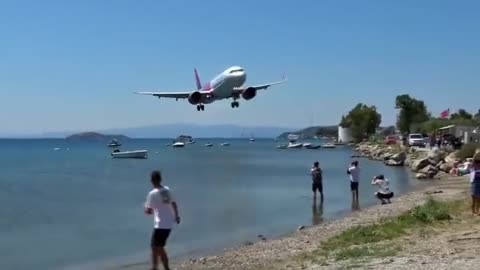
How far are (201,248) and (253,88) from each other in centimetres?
2970

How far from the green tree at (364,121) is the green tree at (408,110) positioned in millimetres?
26954

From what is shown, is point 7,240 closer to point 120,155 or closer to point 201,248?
point 201,248

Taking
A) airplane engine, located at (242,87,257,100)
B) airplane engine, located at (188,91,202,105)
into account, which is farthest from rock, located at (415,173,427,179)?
airplane engine, located at (188,91,202,105)

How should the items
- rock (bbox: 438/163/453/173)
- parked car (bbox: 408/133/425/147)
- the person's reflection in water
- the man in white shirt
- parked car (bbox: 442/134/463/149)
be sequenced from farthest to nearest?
parked car (bbox: 408/133/425/147) < parked car (bbox: 442/134/463/149) < rock (bbox: 438/163/453/173) < the person's reflection in water < the man in white shirt

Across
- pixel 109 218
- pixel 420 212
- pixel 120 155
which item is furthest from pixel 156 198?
pixel 120 155

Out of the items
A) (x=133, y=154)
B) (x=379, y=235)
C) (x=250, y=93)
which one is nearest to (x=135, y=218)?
(x=379, y=235)

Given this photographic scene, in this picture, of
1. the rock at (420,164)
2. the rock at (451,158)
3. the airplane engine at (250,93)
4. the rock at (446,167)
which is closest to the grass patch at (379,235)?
the rock at (446,167)

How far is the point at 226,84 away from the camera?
51.4 meters

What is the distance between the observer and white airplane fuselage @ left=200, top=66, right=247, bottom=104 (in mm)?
51156

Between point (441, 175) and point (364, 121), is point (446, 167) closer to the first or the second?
point (441, 175)

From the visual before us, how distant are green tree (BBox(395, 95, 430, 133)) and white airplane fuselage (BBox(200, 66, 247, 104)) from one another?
8562cm

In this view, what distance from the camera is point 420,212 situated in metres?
18.8

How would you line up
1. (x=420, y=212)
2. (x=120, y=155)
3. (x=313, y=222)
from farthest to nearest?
(x=120, y=155)
(x=313, y=222)
(x=420, y=212)

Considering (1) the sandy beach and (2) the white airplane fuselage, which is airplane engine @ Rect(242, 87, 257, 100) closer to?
(2) the white airplane fuselage
